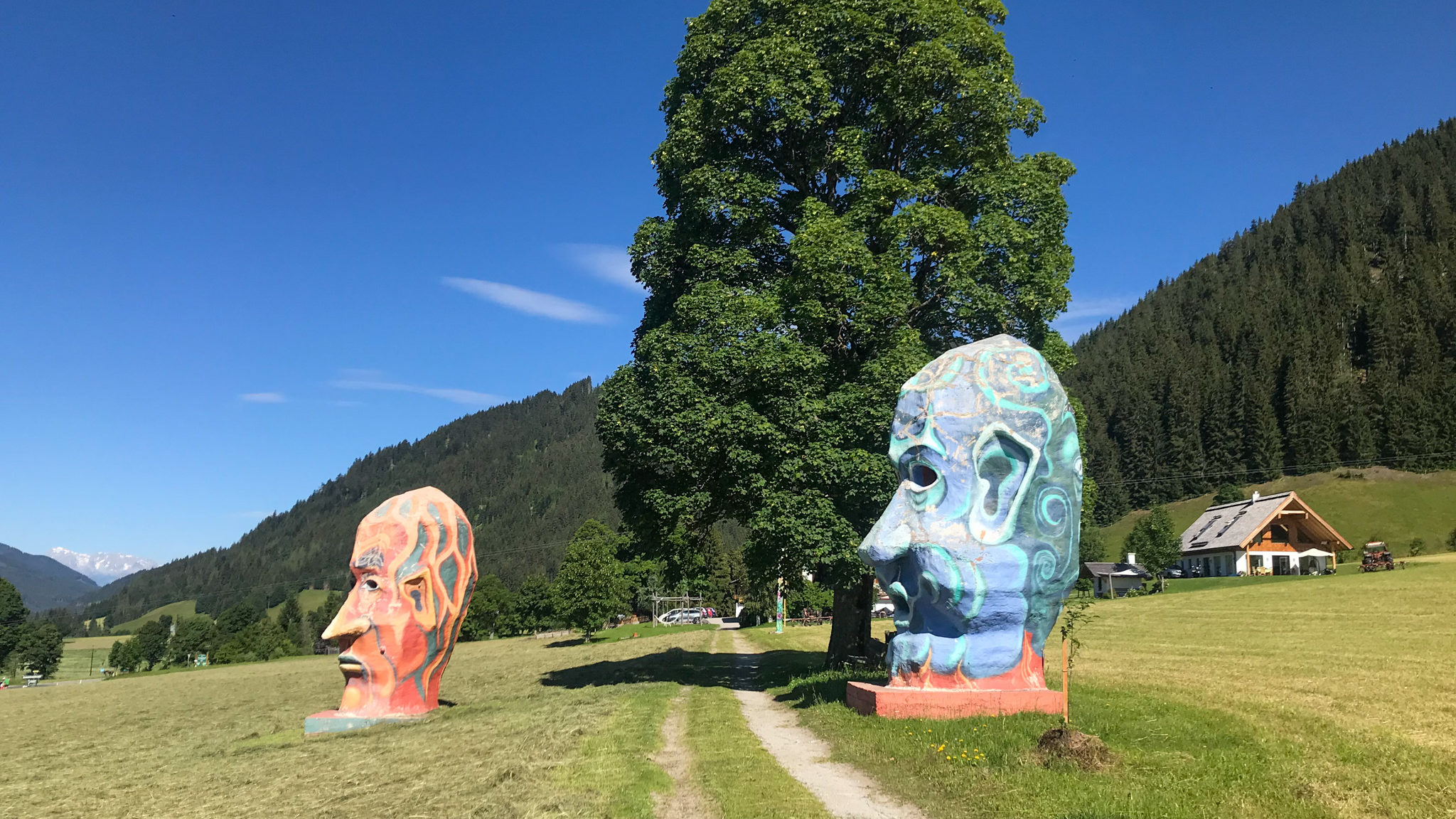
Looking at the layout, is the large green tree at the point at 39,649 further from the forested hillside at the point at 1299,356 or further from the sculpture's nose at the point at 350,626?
the forested hillside at the point at 1299,356

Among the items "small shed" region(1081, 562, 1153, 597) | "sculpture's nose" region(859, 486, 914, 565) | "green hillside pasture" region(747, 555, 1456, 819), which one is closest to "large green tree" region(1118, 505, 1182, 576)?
"small shed" region(1081, 562, 1153, 597)

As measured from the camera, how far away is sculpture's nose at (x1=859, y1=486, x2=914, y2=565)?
13680mm

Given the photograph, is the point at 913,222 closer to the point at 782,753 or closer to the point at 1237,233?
the point at 782,753

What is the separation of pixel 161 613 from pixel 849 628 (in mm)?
187893

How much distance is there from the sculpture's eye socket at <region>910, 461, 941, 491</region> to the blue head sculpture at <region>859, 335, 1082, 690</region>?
0.02 metres

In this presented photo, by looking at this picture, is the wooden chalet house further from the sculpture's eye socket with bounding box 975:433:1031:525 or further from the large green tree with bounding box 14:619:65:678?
the large green tree with bounding box 14:619:65:678

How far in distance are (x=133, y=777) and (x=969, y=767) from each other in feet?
42.0

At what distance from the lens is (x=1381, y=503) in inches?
3253

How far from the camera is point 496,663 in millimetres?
37188

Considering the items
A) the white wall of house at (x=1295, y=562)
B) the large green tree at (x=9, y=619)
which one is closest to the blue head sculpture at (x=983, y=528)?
the white wall of house at (x=1295, y=562)

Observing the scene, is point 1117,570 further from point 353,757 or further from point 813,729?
point 353,757

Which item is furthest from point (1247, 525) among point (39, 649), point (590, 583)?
point (39, 649)

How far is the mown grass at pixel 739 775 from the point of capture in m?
8.80

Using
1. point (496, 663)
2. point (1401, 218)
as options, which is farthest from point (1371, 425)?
point (496, 663)
